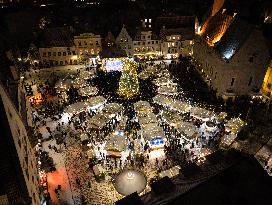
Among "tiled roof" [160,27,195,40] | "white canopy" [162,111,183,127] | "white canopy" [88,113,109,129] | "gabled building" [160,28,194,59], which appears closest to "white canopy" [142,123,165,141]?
"white canopy" [162,111,183,127]

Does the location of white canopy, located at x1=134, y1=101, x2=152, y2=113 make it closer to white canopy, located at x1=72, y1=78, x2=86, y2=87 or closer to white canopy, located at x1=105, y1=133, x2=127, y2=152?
white canopy, located at x1=105, y1=133, x2=127, y2=152

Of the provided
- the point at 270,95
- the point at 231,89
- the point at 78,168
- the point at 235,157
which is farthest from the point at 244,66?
the point at 78,168

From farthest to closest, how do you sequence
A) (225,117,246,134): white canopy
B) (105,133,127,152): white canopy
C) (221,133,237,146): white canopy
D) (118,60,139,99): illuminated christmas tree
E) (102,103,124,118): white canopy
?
1. (118,60,139,99): illuminated christmas tree
2. (102,103,124,118): white canopy
3. (225,117,246,134): white canopy
4. (221,133,237,146): white canopy
5. (105,133,127,152): white canopy

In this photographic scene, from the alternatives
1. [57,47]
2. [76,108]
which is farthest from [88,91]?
[57,47]

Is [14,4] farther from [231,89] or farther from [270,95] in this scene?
[270,95]

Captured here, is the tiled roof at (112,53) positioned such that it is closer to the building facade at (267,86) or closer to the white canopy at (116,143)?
the white canopy at (116,143)

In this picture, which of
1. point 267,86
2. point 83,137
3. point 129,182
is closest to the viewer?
point 129,182

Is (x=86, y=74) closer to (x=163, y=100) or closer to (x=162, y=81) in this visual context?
(x=162, y=81)
